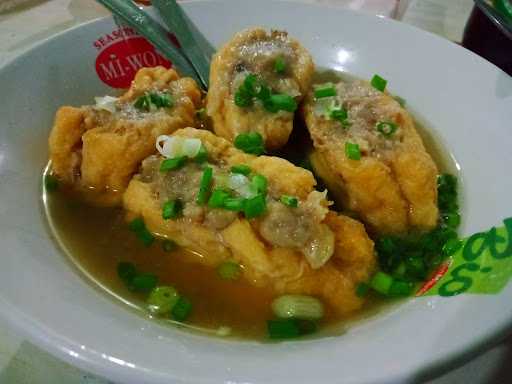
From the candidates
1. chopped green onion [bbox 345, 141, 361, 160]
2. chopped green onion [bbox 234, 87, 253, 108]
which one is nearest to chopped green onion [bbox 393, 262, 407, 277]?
chopped green onion [bbox 345, 141, 361, 160]

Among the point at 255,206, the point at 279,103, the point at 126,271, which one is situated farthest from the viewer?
the point at 279,103

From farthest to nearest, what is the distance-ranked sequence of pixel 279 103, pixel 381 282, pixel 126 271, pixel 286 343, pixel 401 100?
pixel 401 100
pixel 279 103
pixel 126 271
pixel 381 282
pixel 286 343

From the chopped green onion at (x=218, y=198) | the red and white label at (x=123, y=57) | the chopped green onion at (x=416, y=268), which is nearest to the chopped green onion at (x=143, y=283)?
the chopped green onion at (x=218, y=198)

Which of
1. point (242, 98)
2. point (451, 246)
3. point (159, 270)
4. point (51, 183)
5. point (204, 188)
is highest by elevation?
point (242, 98)

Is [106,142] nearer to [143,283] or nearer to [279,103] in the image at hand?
[143,283]

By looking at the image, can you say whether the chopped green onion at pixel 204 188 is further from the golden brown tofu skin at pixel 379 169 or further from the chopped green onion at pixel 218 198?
the golden brown tofu skin at pixel 379 169

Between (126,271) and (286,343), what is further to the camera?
(126,271)

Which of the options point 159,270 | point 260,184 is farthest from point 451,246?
point 159,270
